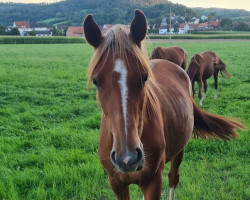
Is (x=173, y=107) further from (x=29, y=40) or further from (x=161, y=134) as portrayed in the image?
(x=29, y=40)

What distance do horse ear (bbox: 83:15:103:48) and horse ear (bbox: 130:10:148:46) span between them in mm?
249

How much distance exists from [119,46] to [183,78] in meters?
2.06

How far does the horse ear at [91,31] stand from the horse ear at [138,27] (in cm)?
25

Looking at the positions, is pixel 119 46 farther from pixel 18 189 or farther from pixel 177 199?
pixel 18 189

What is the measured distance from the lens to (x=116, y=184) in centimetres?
222

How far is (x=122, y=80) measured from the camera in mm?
A: 1609

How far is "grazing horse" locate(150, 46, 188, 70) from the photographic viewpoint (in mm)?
8916

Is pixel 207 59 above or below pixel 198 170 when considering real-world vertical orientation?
above

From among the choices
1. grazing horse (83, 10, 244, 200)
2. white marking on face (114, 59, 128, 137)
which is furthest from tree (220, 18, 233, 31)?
white marking on face (114, 59, 128, 137)

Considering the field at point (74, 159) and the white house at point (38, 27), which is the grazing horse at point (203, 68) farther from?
the white house at point (38, 27)

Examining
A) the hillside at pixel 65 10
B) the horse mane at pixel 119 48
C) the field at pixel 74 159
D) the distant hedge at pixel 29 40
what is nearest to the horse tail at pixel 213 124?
the field at pixel 74 159

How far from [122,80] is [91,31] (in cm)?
50

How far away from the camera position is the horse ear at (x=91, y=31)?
1.82m

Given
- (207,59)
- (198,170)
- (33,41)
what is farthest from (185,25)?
(198,170)
